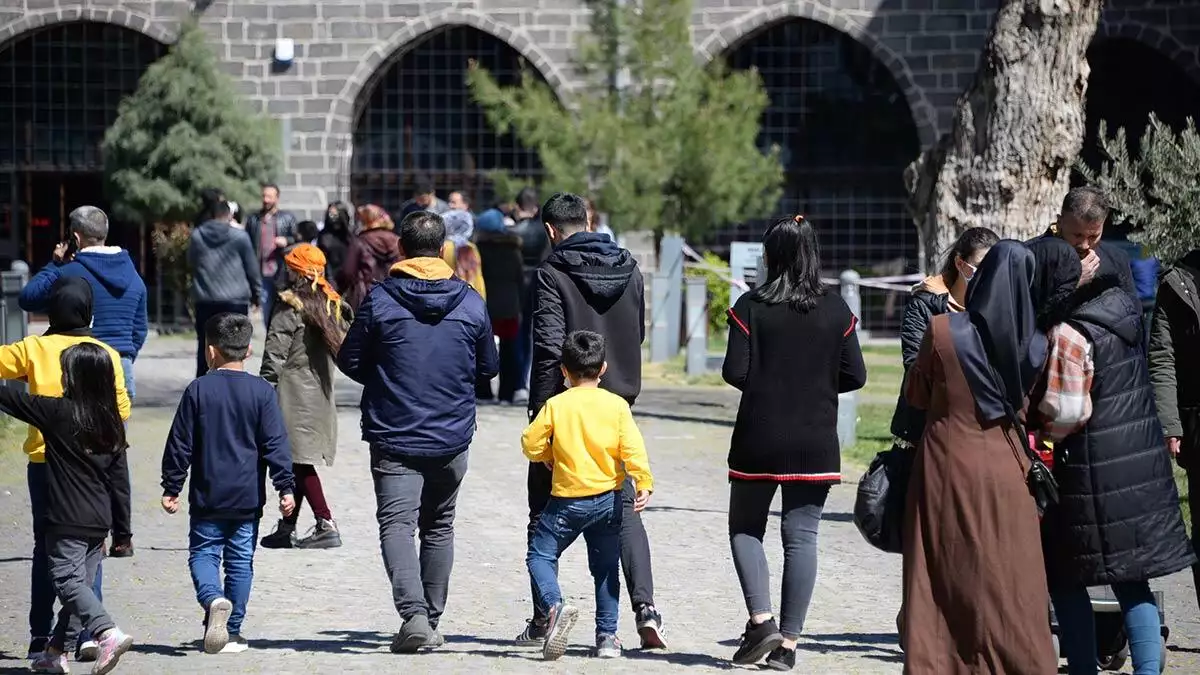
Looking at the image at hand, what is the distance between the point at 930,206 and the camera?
43.4 ft

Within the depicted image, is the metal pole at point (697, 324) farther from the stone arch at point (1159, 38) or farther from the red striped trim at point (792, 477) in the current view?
the red striped trim at point (792, 477)

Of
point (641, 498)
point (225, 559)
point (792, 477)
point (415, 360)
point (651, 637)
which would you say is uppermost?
point (415, 360)

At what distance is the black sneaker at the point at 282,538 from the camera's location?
9594 millimetres

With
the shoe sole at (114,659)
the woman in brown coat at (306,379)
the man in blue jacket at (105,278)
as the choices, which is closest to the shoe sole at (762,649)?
the shoe sole at (114,659)

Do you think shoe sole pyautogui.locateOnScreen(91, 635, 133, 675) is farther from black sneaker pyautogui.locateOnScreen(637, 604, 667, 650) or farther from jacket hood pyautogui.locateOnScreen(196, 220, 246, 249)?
jacket hood pyautogui.locateOnScreen(196, 220, 246, 249)

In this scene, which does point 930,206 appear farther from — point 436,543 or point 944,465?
point 944,465

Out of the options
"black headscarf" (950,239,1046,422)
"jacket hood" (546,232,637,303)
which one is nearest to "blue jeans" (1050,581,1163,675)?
"black headscarf" (950,239,1046,422)

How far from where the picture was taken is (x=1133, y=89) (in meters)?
25.4

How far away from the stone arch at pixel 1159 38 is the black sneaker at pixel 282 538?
17.6m

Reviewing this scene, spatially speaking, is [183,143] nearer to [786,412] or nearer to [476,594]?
[476,594]

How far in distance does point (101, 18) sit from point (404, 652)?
19804 millimetres

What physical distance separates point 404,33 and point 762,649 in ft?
63.5

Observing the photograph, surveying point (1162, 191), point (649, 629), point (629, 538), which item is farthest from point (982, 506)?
point (1162, 191)

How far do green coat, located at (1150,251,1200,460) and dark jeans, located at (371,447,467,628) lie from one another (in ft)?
8.37
